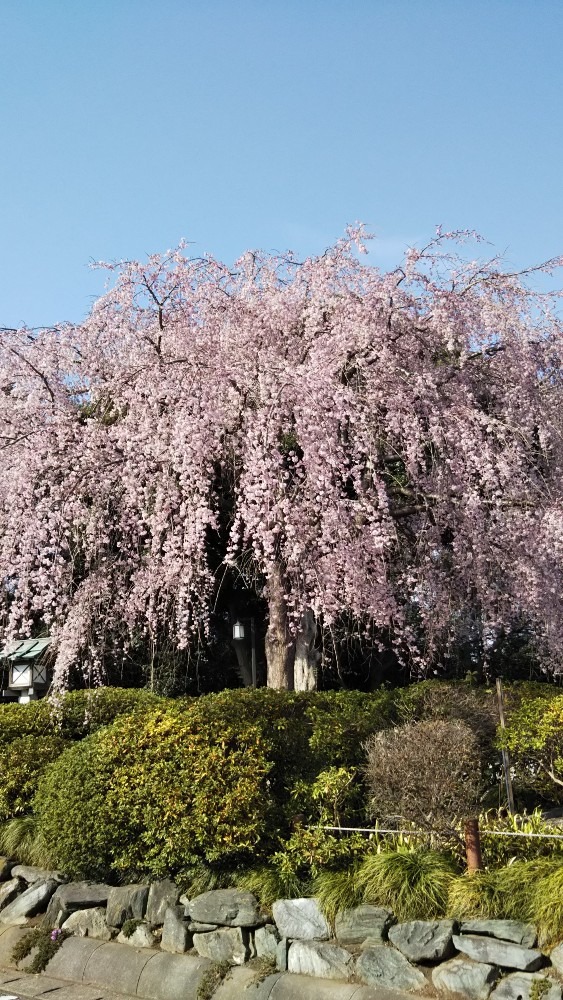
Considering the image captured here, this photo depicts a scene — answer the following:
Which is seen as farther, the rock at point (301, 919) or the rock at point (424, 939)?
the rock at point (301, 919)

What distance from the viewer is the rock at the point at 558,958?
15.6 ft

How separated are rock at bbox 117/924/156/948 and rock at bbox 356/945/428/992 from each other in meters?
1.72

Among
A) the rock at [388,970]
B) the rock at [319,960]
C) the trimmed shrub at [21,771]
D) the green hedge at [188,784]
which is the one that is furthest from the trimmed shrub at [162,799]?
the rock at [388,970]

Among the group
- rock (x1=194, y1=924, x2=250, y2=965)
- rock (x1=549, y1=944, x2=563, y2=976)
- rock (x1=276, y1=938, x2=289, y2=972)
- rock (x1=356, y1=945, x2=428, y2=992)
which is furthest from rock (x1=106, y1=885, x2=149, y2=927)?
rock (x1=549, y1=944, x2=563, y2=976)

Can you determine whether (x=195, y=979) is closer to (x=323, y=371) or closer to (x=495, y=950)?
(x=495, y=950)

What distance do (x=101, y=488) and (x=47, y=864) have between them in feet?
12.4

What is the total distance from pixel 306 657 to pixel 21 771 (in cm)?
335

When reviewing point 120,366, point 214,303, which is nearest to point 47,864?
point 120,366

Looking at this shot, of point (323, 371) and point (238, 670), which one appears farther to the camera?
point (238, 670)

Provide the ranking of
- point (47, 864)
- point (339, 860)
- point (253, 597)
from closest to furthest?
point (339, 860)
point (47, 864)
point (253, 597)

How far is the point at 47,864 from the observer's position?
7.61m

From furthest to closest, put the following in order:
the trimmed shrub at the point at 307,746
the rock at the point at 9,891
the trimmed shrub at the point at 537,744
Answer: the rock at the point at 9,891 < the trimmed shrub at the point at 537,744 < the trimmed shrub at the point at 307,746

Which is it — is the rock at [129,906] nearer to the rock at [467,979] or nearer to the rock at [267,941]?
the rock at [267,941]

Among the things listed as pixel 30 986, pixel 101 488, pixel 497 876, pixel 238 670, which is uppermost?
pixel 101 488
